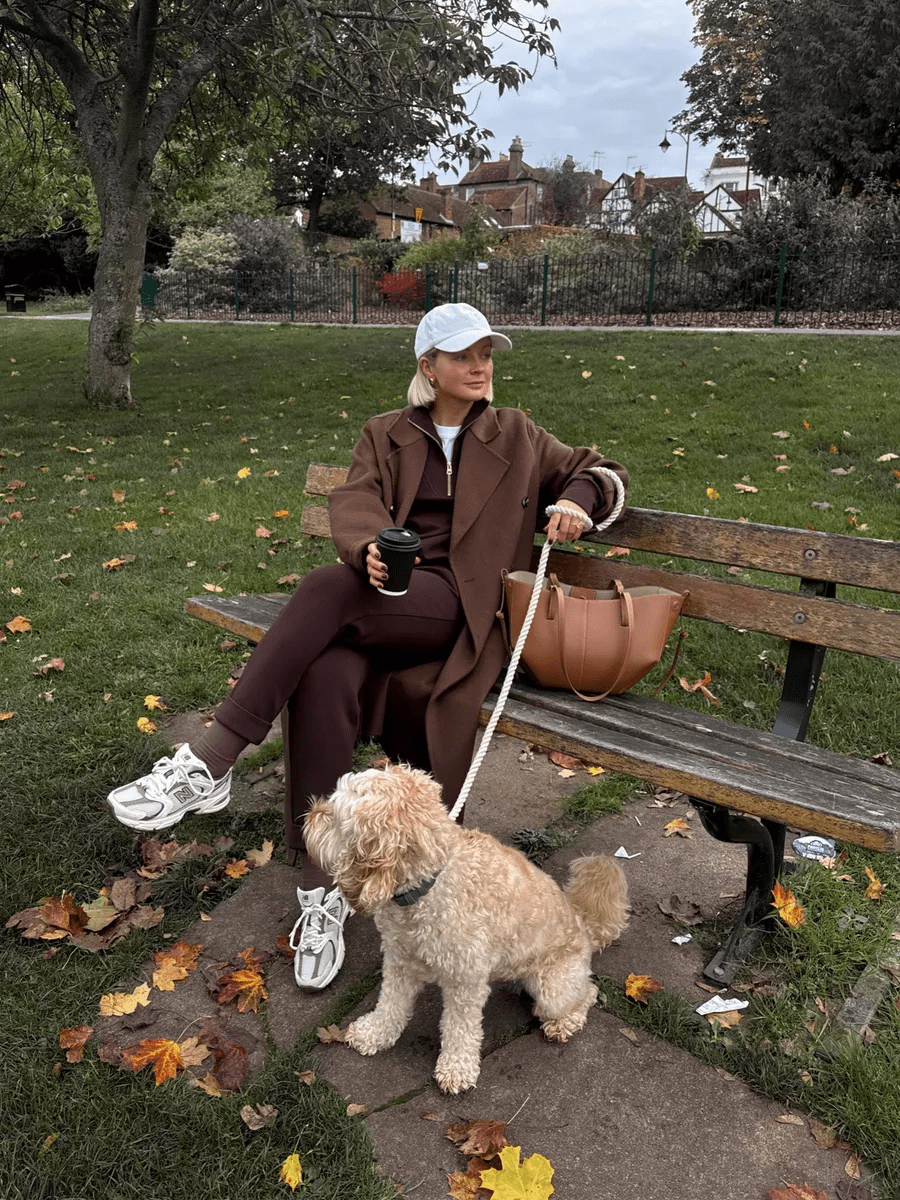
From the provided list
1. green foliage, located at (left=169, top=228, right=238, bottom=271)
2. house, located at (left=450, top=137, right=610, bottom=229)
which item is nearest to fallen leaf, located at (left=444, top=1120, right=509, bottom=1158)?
green foliage, located at (left=169, top=228, right=238, bottom=271)

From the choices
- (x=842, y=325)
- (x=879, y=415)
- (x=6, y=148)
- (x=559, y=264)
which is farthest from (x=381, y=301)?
(x=879, y=415)

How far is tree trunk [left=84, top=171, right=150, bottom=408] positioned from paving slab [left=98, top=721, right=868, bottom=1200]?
9447 mm

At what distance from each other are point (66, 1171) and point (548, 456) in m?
2.49

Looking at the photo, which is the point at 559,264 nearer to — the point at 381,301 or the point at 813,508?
the point at 381,301

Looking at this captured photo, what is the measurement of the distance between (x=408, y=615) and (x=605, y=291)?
17463 mm

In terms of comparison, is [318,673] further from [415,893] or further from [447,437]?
[447,437]

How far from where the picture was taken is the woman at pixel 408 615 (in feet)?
8.95

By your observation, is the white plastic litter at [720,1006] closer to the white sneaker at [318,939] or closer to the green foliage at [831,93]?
the white sneaker at [318,939]

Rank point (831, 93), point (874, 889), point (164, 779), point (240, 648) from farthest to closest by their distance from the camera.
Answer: point (831, 93) → point (240, 648) → point (874, 889) → point (164, 779)

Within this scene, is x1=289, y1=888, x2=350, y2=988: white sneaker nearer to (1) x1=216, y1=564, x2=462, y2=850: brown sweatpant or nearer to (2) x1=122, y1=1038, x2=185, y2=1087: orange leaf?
(1) x1=216, y1=564, x2=462, y2=850: brown sweatpant

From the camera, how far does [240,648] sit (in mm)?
4797

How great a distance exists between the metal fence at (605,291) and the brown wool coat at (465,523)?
13.3 metres

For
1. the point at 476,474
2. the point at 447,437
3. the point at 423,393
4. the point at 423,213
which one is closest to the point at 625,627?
the point at 476,474

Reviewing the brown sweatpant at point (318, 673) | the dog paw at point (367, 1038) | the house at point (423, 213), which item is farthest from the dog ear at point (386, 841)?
the house at point (423, 213)
